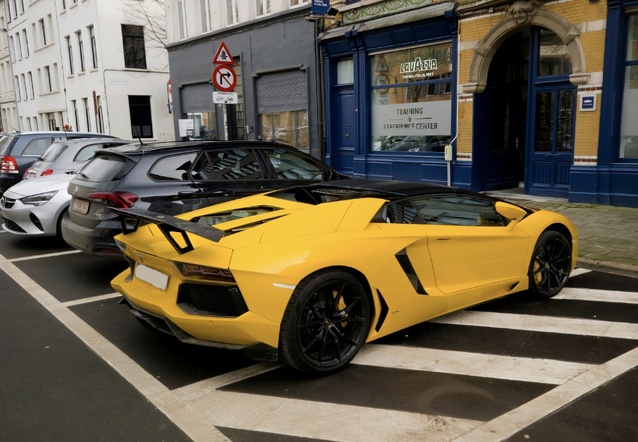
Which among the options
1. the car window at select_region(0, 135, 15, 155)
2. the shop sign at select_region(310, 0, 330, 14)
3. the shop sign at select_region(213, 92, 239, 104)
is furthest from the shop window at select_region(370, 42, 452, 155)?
the car window at select_region(0, 135, 15, 155)

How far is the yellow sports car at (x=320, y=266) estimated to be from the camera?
3729 mm

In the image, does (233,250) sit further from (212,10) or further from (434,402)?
(212,10)

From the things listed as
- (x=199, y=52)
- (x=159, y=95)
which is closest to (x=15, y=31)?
(x=159, y=95)

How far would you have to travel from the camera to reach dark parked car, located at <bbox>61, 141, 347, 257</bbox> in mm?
6223

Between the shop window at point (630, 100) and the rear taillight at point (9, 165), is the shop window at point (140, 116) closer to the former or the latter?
the rear taillight at point (9, 165)

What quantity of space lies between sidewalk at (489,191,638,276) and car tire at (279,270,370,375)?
4.35 meters

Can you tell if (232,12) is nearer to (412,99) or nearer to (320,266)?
(412,99)

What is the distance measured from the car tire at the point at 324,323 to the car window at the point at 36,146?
10641mm

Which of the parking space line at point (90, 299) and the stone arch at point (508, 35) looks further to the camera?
the stone arch at point (508, 35)

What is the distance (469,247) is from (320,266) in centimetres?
164

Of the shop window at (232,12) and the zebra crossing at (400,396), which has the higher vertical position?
the shop window at (232,12)

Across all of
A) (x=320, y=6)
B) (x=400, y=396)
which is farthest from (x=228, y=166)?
(x=320, y=6)

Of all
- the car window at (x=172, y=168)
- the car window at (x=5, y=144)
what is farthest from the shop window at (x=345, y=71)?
the car window at (x=172, y=168)

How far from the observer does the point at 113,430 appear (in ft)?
11.0
